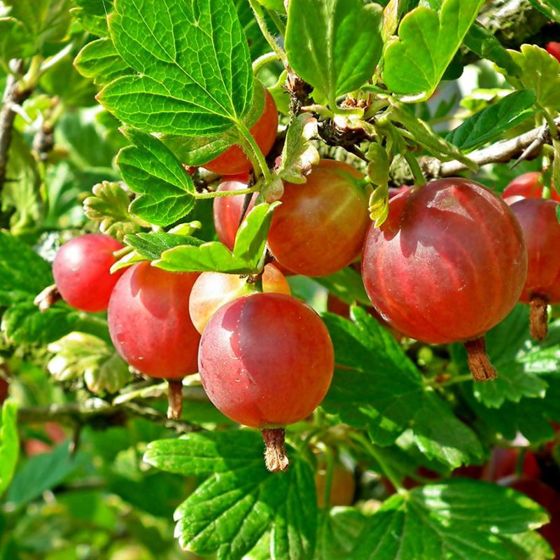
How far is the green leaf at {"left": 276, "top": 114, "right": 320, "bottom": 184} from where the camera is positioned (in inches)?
29.1

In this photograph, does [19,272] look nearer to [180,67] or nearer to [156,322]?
[156,322]

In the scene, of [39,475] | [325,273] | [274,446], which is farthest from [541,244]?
[39,475]

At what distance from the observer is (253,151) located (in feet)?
2.60

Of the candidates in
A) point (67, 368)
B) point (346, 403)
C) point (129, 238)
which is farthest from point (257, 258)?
point (67, 368)

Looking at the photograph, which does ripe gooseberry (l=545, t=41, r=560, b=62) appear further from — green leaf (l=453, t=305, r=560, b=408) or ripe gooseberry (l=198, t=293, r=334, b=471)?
ripe gooseberry (l=198, t=293, r=334, b=471)

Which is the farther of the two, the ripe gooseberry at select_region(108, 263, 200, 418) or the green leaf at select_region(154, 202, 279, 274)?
the ripe gooseberry at select_region(108, 263, 200, 418)

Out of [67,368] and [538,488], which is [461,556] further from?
[67,368]

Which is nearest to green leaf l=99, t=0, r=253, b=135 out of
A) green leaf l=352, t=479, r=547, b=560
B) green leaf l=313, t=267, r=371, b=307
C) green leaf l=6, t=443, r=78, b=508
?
green leaf l=313, t=267, r=371, b=307

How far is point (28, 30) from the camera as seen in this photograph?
1.20 metres

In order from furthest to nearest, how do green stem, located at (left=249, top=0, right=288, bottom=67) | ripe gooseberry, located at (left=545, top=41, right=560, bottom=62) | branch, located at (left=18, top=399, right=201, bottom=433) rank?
1. branch, located at (left=18, top=399, right=201, bottom=433)
2. ripe gooseberry, located at (left=545, top=41, right=560, bottom=62)
3. green stem, located at (left=249, top=0, right=288, bottom=67)

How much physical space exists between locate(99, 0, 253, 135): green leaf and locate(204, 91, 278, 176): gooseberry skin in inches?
2.1

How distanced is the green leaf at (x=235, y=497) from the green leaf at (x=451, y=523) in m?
0.09

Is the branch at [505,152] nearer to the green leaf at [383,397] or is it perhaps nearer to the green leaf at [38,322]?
the green leaf at [383,397]

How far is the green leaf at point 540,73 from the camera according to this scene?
79 cm
